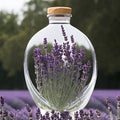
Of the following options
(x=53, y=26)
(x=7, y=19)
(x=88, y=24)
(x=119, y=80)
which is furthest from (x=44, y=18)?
(x=53, y=26)

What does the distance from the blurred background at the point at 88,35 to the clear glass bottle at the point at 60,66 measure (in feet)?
78.3

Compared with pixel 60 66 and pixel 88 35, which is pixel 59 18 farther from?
pixel 88 35

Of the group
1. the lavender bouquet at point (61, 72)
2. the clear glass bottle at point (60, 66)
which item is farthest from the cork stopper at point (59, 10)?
the lavender bouquet at point (61, 72)

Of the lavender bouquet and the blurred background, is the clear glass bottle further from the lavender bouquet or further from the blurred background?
the blurred background

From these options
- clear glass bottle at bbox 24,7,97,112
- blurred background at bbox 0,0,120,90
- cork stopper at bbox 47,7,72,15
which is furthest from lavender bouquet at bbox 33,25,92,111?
blurred background at bbox 0,0,120,90

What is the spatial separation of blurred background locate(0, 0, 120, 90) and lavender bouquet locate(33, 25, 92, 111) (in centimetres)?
2403

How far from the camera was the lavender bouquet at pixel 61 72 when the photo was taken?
153 inches

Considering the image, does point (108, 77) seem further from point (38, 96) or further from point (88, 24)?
point (38, 96)

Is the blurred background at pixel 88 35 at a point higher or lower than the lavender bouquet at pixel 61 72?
higher

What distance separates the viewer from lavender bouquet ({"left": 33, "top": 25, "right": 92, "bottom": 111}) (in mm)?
3898

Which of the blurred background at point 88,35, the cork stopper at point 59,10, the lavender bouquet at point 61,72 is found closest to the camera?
the lavender bouquet at point 61,72

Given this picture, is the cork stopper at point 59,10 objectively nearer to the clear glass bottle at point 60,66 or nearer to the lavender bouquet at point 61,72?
the clear glass bottle at point 60,66

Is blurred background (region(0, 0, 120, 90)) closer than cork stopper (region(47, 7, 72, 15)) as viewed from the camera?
No

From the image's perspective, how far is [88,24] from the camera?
29.4 metres
